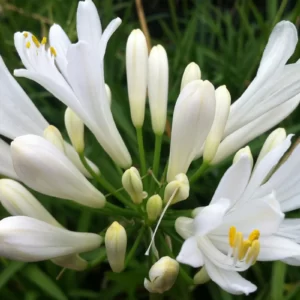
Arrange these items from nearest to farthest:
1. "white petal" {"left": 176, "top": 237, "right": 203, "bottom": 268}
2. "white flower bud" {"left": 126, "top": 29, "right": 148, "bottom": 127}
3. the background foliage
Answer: "white petal" {"left": 176, "top": 237, "right": 203, "bottom": 268}, "white flower bud" {"left": 126, "top": 29, "right": 148, "bottom": 127}, the background foliage

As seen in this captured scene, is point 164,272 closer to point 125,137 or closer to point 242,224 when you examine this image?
point 242,224

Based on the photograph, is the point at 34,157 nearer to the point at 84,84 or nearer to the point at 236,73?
the point at 84,84

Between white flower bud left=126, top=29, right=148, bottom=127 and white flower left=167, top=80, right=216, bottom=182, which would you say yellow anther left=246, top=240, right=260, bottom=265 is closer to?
white flower left=167, top=80, right=216, bottom=182

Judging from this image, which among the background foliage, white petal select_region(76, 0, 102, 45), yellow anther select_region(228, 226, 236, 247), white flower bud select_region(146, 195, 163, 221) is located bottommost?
the background foliage

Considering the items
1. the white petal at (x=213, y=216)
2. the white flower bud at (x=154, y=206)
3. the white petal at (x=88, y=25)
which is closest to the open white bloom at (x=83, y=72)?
the white petal at (x=88, y=25)

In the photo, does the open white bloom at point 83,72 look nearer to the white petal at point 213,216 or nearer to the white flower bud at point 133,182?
the white flower bud at point 133,182

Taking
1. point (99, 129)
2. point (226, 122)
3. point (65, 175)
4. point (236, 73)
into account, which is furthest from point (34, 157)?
point (236, 73)

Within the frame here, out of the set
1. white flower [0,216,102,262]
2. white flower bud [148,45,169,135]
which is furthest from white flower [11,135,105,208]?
white flower bud [148,45,169,135]
